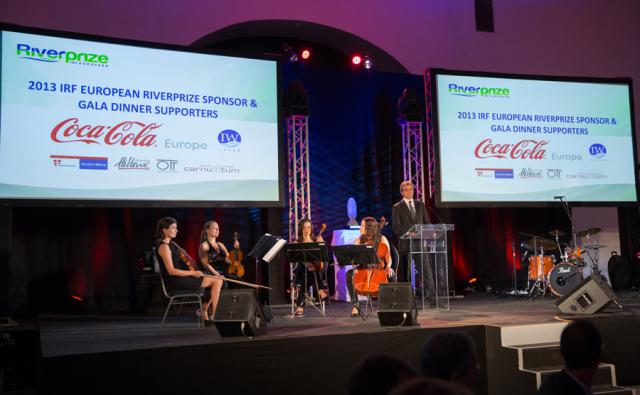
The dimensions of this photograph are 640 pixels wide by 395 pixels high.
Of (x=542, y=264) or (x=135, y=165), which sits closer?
(x=135, y=165)

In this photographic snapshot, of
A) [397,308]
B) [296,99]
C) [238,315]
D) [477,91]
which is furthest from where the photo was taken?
[477,91]

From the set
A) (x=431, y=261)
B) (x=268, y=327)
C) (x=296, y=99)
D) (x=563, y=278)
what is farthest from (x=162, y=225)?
(x=563, y=278)

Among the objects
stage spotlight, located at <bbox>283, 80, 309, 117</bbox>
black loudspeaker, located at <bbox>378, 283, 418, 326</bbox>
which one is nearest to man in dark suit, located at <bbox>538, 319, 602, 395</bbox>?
black loudspeaker, located at <bbox>378, 283, 418, 326</bbox>

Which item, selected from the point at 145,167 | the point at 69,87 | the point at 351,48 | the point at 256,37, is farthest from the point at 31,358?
the point at 351,48

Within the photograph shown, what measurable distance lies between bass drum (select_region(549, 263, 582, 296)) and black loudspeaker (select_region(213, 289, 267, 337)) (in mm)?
4617

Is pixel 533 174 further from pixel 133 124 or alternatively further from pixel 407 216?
pixel 133 124

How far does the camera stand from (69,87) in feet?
24.1

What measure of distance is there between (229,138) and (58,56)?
7.09ft

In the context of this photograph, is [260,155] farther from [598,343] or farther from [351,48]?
[598,343]

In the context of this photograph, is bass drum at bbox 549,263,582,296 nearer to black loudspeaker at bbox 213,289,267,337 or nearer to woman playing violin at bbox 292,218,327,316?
woman playing violin at bbox 292,218,327,316

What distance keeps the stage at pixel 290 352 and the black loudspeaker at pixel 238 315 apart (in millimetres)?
106

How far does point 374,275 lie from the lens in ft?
21.8

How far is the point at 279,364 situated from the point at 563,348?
2.57m

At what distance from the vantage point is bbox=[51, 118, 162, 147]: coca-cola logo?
7.28 m
